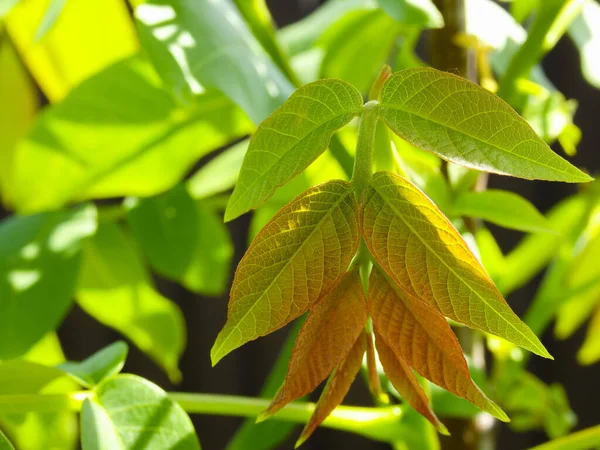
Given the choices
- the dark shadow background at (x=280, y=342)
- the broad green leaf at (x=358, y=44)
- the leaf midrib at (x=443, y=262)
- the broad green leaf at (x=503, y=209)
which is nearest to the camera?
the leaf midrib at (x=443, y=262)

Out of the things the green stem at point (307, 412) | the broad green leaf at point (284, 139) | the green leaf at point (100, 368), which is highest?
the broad green leaf at point (284, 139)

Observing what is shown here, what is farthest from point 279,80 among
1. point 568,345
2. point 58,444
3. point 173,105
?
point 568,345

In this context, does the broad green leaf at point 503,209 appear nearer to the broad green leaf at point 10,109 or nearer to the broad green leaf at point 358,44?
the broad green leaf at point 358,44

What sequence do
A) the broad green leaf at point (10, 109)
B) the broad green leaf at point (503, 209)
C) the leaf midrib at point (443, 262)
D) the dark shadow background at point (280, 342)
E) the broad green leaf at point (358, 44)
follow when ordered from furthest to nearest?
the dark shadow background at point (280, 342)
the broad green leaf at point (10, 109)
the broad green leaf at point (358, 44)
the broad green leaf at point (503, 209)
the leaf midrib at point (443, 262)

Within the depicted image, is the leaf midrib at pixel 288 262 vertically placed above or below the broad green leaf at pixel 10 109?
below

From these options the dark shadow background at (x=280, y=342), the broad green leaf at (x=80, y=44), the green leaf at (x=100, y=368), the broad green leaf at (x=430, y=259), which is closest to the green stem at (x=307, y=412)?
the green leaf at (x=100, y=368)

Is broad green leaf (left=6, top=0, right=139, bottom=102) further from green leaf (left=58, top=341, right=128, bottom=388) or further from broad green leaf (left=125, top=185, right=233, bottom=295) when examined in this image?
green leaf (left=58, top=341, right=128, bottom=388)

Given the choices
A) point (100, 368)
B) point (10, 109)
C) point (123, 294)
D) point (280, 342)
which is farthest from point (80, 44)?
point (280, 342)

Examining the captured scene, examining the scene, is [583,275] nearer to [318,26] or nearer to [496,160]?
[318,26]

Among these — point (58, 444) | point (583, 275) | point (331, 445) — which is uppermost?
point (58, 444)
